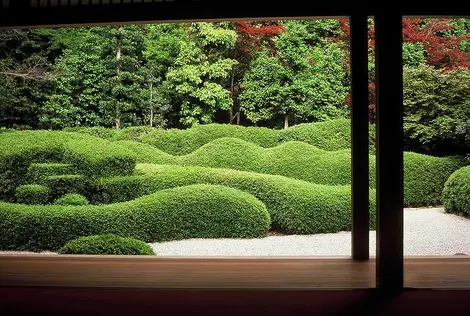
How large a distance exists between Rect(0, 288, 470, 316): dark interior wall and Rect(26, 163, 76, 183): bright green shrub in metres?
5.06

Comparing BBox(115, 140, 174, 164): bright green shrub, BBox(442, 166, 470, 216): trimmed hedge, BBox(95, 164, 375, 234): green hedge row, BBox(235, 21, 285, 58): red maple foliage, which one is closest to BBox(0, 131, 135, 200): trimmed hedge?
BBox(95, 164, 375, 234): green hedge row

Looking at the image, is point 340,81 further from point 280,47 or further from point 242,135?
point 242,135

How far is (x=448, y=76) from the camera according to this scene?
9.38m

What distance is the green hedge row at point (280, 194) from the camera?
26.6ft

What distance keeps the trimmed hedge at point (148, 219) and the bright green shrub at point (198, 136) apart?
2.00 meters

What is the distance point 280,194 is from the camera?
8094 millimetres

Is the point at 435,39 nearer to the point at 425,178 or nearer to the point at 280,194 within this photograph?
the point at 425,178

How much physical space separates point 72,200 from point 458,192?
6253 millimetres

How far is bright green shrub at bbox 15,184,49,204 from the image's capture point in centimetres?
811

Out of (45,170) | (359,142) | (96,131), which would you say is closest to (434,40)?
(359,142)

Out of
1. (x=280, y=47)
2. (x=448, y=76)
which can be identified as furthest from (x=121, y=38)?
(x=448, y=76)

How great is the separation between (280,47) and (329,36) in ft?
3.81

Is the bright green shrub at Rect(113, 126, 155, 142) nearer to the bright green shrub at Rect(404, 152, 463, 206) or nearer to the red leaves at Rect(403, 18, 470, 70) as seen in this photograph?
the bright green shrub at Rect(404, 152, 463, 206)

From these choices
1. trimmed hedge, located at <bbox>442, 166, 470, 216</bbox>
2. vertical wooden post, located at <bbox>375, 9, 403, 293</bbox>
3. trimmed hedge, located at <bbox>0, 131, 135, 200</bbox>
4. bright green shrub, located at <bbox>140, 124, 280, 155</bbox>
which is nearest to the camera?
vertical wooden post, located at <bbox>375, 9, 403, 293</bbox>
